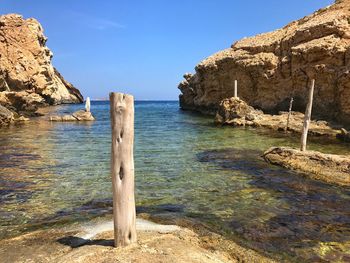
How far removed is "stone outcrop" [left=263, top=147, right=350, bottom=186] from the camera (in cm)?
1291

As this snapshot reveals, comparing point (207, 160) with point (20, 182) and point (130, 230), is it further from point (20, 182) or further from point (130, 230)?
point (130, 230)

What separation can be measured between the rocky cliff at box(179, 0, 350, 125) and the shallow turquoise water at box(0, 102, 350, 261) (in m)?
13.1

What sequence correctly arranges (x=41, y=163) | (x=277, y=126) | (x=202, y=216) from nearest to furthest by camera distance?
(x=202, y=216)
(x=41, y=163)
(x=277, y=126)

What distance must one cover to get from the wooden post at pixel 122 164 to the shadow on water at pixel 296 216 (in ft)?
9.60

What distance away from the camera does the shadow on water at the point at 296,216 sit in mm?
7529

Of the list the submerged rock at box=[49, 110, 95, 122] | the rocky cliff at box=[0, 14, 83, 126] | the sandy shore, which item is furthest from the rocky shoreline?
the rocky cliff at box=[0, 14, 83, 126]

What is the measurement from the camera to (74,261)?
545cm

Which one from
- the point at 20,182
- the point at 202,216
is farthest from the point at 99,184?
the point at 202,216

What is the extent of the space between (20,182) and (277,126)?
23690 millimetres

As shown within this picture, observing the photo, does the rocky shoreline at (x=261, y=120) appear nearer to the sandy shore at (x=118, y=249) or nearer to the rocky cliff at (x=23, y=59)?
the sandy shore at (x=118, y=249)

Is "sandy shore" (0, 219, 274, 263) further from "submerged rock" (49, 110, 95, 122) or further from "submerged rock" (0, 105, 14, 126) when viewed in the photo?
"submerged rock" (49, 110, 95, 122)

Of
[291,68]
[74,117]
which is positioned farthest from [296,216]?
[74,117]

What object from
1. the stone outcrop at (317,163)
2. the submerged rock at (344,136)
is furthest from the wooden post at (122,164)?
the submerged rock at (344,136)

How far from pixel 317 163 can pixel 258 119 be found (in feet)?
66.3
